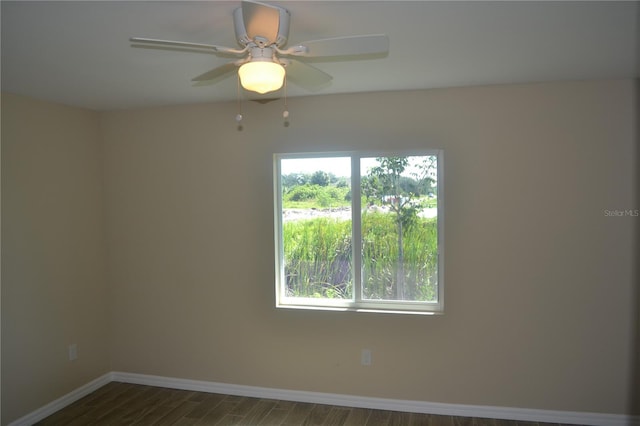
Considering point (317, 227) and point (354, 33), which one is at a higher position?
point (354, 33)

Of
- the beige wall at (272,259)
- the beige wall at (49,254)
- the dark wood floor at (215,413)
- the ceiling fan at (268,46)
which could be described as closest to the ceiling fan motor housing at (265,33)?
the ceiling fan at (268,46)

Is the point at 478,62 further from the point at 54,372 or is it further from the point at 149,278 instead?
the point at 54,372

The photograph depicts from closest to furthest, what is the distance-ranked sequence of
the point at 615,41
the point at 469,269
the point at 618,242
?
1. the point at 615,41
2. the point at 618,242
3. the point at 469,269

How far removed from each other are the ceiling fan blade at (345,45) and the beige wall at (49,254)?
2553 mm

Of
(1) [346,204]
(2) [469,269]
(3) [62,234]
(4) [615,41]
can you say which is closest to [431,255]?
(2) [469,269]

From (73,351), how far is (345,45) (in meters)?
3.43

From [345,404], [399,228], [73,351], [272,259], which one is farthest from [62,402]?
[399,228]

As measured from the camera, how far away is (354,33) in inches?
78.7

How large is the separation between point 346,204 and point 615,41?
6.66 ft

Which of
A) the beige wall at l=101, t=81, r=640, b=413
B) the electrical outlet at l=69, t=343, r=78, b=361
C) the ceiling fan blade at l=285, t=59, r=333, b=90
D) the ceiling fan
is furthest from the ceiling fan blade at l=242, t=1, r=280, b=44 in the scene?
the electrical outlet at l=69, t=343, r=78, b=361

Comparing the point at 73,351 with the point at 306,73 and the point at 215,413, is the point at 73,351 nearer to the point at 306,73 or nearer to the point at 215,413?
the point at 215,413

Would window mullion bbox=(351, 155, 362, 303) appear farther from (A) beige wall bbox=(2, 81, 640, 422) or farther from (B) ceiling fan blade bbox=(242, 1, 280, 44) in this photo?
(B) ceiling fan blade bbox=(242, 1, 280, 44)

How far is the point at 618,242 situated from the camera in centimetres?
294

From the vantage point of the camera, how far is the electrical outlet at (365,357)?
3318 millimetres
